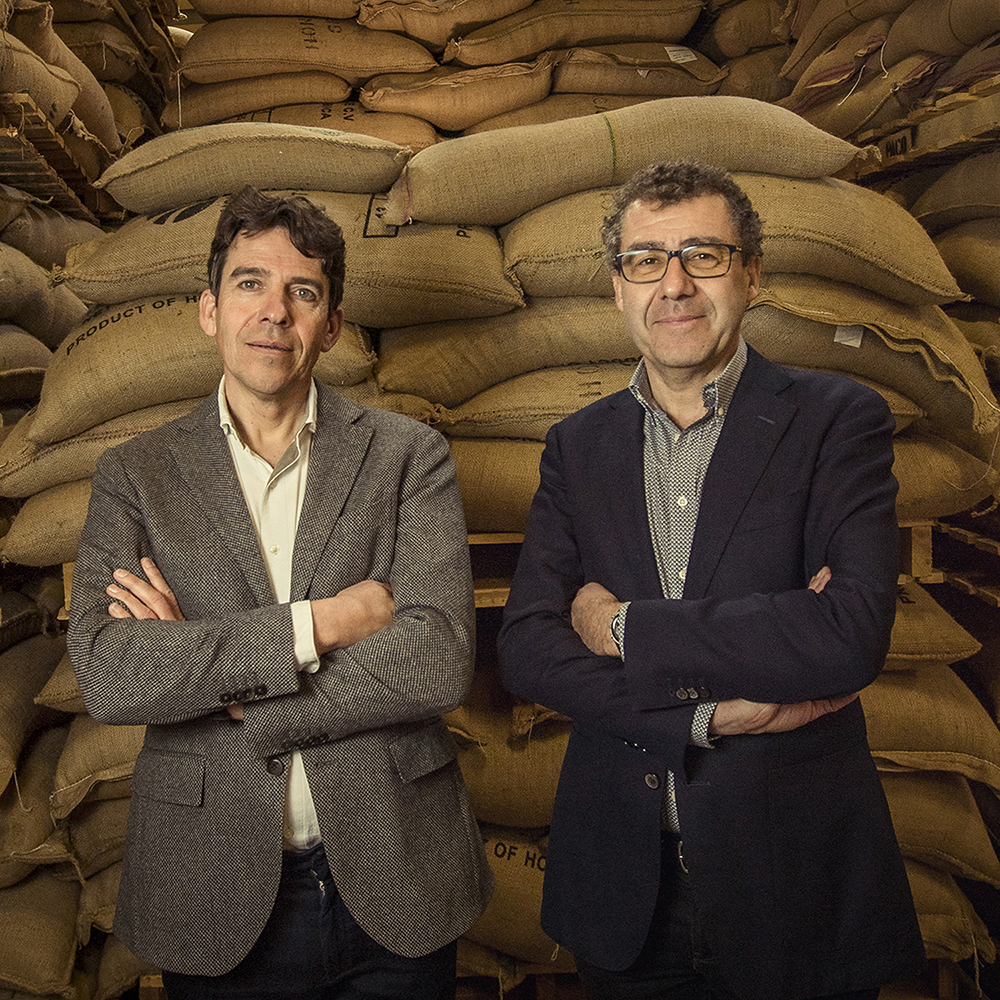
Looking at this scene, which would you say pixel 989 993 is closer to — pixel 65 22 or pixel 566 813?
pixel 566 813

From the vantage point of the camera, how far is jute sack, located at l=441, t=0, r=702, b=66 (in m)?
3.43

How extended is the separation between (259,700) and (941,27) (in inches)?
105

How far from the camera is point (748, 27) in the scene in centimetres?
348

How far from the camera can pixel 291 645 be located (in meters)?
1.36

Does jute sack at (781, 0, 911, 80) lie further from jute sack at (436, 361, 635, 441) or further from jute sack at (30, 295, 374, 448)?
jute sack at (30, 295, 374, 448)

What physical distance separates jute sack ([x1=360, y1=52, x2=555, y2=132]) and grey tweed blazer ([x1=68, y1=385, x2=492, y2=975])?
7.60 ft

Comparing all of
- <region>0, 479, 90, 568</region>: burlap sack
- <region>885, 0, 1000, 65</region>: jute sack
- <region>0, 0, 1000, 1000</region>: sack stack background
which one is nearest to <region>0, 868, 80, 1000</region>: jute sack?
<region>0, 0, 1000, 1000</region>: sack stack background

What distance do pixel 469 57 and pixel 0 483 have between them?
224 cm

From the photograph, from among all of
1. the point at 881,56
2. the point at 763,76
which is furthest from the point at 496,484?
the point at 763,76

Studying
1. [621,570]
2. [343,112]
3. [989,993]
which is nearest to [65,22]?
[343,112]

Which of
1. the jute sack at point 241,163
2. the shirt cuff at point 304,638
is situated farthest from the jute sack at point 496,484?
the shirt cuff at point 304,638

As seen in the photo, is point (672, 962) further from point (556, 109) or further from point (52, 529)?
point (556, 109)

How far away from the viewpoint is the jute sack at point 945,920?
246cm

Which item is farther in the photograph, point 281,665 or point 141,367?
point 141,367
